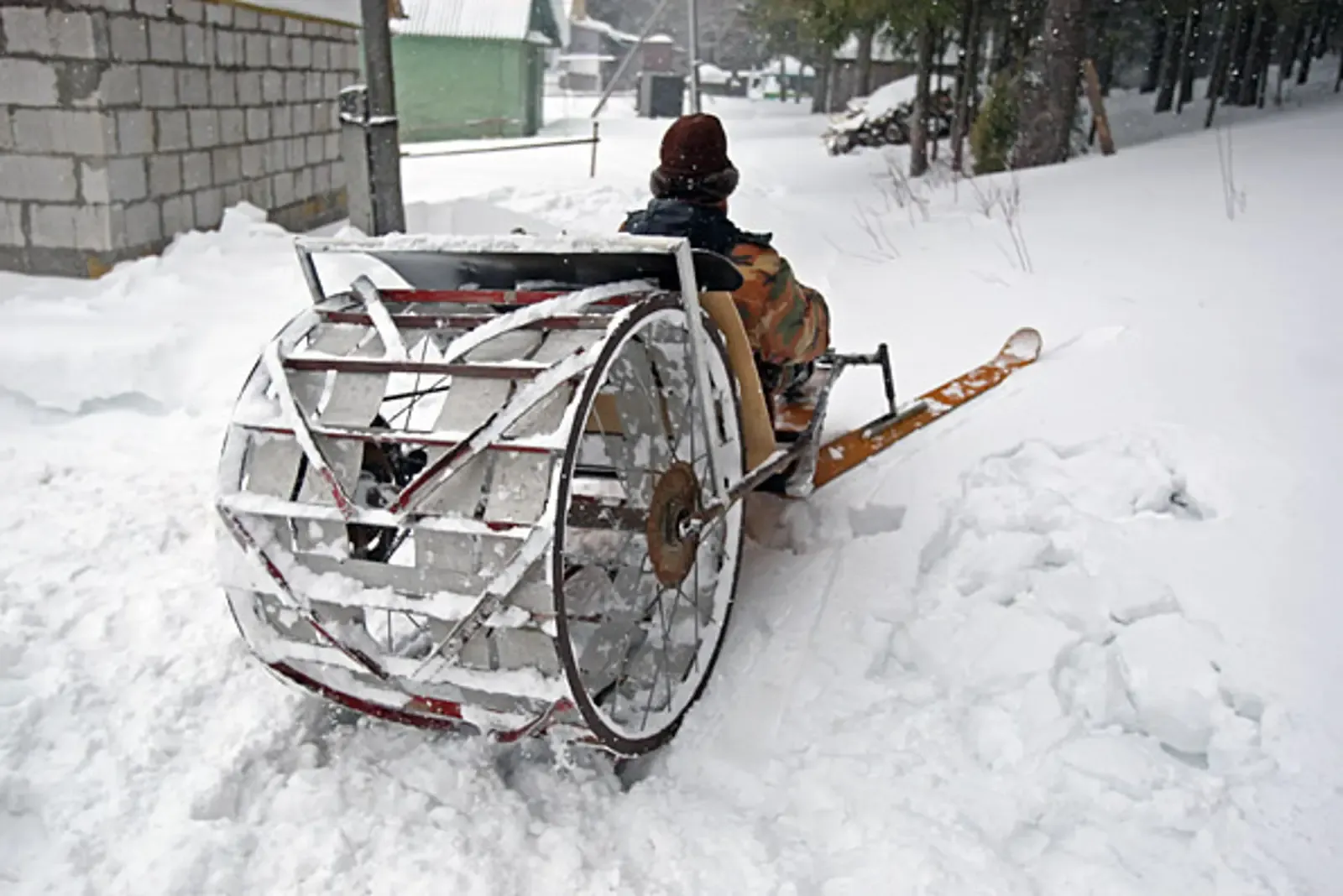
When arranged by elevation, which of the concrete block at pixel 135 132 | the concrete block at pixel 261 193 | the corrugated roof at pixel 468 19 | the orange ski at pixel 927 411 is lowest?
the orange ski at pixel 927 411

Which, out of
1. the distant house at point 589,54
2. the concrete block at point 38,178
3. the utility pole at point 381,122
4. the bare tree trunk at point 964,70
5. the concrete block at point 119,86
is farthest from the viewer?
the distant house at point 589,54

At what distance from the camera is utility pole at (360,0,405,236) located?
28.6 ft

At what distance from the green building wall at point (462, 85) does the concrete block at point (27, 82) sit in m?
22.3

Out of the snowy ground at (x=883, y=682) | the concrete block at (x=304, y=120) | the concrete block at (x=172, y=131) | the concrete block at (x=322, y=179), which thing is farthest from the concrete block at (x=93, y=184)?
the concrete block at (x=322, y=179)

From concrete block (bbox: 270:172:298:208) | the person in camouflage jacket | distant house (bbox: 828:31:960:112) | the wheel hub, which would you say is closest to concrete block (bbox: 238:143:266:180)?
concrete block (bbox: 270:172:298:208)

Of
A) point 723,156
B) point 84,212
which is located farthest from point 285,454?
point 84,212

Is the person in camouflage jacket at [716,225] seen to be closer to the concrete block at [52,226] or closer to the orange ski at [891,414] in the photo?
the orange ski at [891,414]

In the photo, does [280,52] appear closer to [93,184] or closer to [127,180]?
[127,180]

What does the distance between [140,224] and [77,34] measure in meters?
1.32

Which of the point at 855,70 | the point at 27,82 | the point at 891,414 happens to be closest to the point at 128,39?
the point at 27,82

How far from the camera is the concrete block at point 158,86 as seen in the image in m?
7.18

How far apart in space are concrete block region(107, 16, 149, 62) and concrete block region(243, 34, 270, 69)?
1.59m

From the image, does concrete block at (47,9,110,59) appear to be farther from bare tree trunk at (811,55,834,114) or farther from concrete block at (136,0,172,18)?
bare tree trunk at (811,55,834,114)

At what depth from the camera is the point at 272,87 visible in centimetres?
921
